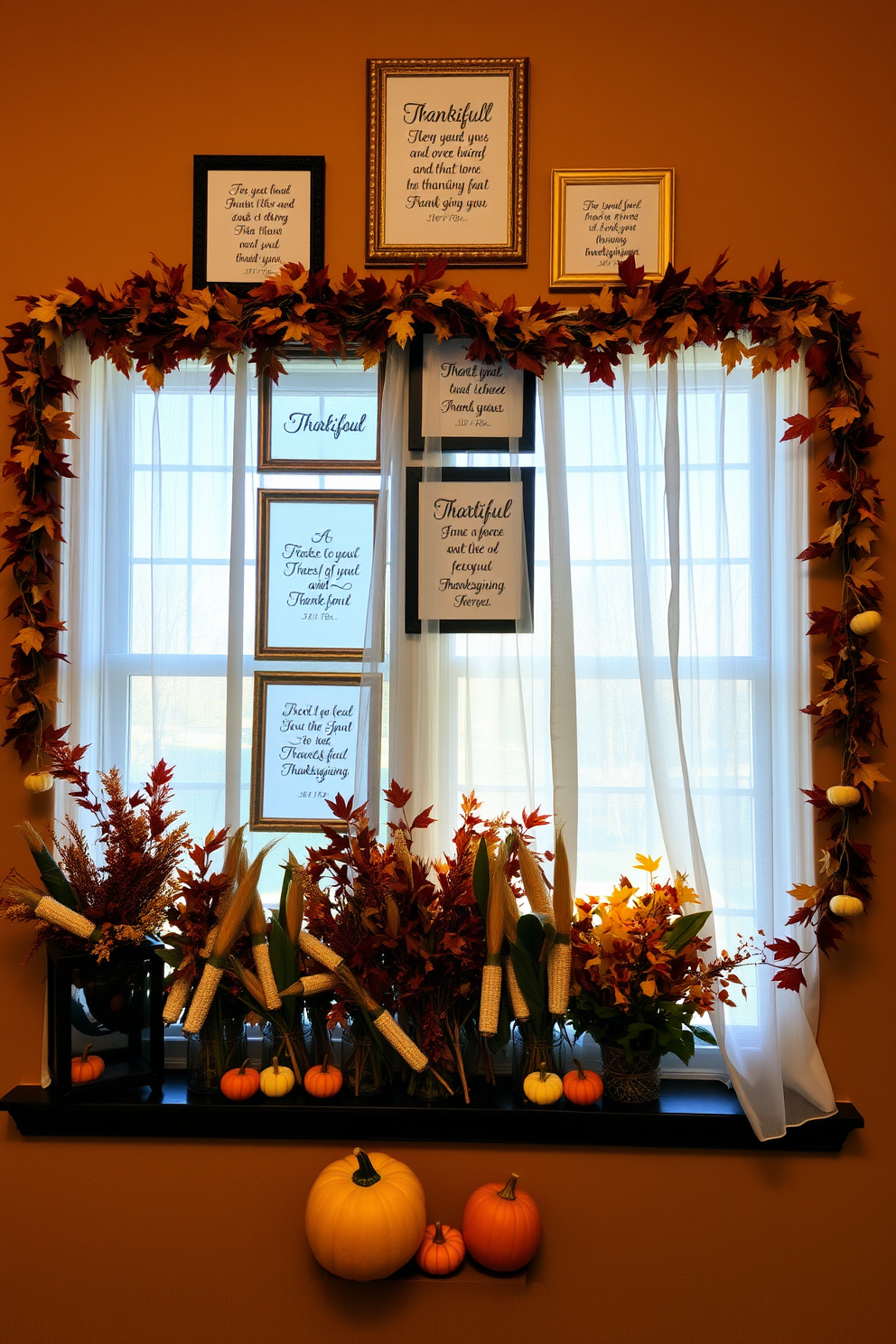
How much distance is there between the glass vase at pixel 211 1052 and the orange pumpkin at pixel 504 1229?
61 centimetres

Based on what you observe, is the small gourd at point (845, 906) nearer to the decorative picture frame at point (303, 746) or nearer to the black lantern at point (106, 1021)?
the decorative picture frame at point (303, 746)

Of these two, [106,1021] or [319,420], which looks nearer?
[106,1021]

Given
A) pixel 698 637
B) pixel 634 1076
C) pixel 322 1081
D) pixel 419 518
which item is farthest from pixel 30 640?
pixel 634 1076

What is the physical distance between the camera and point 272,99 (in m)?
2.16

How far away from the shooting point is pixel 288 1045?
2047 millimetres

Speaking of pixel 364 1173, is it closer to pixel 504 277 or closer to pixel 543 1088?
pixel 543 1088

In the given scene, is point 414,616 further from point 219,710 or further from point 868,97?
point 868,97

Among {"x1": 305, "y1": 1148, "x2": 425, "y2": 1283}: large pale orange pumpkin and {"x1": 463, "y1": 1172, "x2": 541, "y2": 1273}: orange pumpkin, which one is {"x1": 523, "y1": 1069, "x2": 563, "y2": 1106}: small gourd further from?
{"x1": 305, "y1": 1148, "x2": 425, "y2": 1283}: large pale orange pumpkin

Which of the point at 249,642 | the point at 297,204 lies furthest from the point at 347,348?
the point at 249,642

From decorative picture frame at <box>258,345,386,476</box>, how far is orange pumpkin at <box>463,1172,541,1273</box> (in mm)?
1590

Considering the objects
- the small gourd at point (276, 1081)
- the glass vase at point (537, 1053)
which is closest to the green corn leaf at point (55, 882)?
the small gourd at point (276, 1081)

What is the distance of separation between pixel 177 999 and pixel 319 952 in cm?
32

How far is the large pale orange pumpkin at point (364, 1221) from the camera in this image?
1.80 m

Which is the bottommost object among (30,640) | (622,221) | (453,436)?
(30,640)
